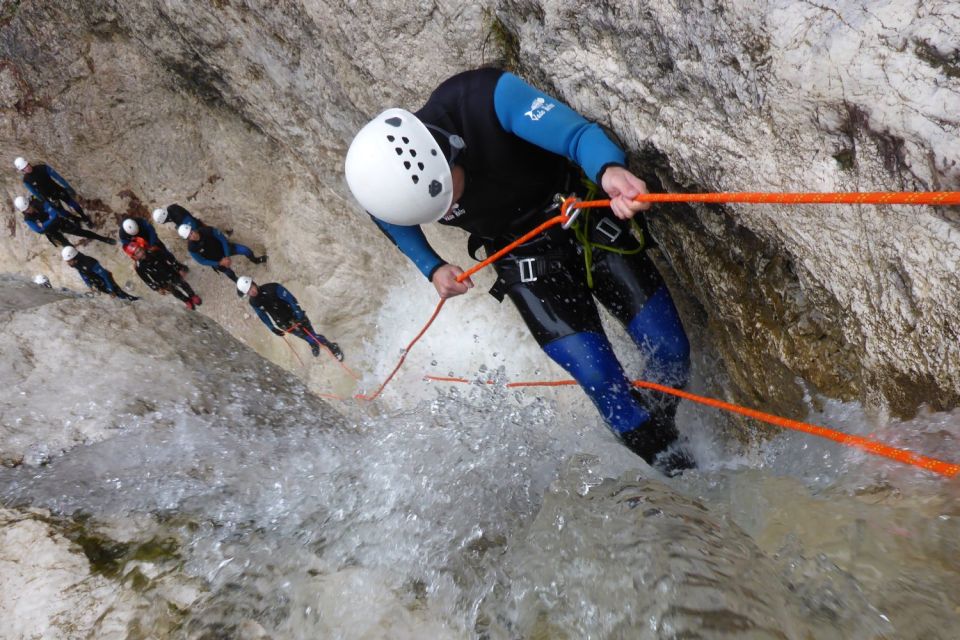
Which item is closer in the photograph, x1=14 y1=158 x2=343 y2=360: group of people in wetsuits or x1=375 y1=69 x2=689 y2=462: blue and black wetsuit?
x1=375 y1=69 x2=689 y2=462: blue and black wetsuit

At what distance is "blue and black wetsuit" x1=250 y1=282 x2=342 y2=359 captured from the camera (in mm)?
6141

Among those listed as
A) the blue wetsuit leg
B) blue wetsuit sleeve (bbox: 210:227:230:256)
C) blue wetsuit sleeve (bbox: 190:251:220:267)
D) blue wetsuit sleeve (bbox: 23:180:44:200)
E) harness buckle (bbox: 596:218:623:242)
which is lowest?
blue wetsuit sleeve (bbox: 190:251:220:267)

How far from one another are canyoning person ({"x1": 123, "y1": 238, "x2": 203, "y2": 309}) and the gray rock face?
1497mm

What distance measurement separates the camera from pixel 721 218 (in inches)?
98.6

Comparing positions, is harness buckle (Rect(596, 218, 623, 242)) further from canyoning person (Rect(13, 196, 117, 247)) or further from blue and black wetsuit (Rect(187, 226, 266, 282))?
canyoning person (Rect(13, 196, 117, 247))

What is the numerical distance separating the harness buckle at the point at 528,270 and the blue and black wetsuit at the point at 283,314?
3830 millimetres

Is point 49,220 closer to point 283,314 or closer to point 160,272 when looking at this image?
point 160,272

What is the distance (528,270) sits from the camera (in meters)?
3.12

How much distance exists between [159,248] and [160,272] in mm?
305

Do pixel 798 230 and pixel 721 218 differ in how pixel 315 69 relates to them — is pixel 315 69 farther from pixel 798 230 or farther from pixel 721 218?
pixel 798 230

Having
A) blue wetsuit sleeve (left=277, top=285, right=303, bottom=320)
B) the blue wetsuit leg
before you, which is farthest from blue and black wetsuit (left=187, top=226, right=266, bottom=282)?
the blue wetsuit leg

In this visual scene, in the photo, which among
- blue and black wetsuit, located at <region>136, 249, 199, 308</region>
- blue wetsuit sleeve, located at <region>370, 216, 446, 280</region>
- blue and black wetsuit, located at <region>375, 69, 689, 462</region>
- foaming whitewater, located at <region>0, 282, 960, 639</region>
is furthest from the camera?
blue and black wetsuit, located at <region>136, 249, 199, 308</region>

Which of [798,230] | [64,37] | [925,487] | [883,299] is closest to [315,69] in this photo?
[64,37]

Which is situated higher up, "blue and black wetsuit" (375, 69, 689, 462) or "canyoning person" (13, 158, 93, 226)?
"blue and black wetsuit" (375, 69, 689, 462)
